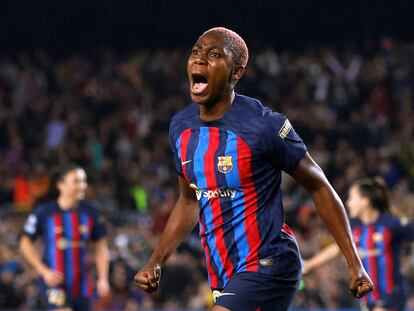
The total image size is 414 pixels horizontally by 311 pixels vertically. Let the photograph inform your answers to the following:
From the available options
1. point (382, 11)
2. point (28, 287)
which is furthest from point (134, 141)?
point (382, 11)

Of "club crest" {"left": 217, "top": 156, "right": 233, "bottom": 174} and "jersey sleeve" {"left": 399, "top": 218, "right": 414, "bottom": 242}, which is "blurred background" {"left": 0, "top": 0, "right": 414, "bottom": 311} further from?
"club crest" {"left": 217, "top": 156, "right": 233, "bottom": 174}

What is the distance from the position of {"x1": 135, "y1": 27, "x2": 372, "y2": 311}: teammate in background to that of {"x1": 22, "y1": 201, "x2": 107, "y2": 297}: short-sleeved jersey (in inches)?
155

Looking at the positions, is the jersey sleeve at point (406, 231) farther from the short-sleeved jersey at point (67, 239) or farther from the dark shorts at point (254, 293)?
the dark shorts at point (254, 293)

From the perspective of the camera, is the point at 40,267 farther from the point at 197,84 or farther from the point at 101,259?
the point at 197,84

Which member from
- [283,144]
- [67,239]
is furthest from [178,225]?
[67,239]

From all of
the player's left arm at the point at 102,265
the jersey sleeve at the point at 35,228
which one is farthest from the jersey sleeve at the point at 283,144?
the jersey sleeve at the point at 35,228

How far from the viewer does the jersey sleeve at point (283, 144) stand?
4.45 meters

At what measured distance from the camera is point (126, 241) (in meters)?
12.7

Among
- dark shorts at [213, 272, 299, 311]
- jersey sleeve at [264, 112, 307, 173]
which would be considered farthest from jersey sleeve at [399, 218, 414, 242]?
jersey sleeve at [264, 112, 307, 173]

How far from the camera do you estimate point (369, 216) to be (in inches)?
325

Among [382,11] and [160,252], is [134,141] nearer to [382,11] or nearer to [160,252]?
[382,11]

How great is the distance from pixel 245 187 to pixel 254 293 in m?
0.49

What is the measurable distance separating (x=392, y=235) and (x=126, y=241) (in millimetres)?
5183

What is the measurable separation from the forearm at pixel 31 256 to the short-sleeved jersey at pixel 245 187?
380 cm
